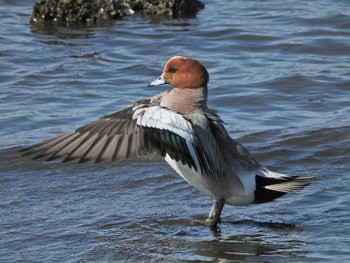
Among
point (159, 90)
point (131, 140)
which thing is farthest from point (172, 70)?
point (159, 90)

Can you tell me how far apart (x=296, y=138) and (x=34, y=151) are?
9.28 feet

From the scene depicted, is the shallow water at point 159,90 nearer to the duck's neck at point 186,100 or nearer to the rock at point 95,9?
the rock at point 95,9

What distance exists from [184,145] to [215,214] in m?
0.66

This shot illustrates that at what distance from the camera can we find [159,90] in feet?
28.9

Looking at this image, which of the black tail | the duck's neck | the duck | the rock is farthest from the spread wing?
the rock

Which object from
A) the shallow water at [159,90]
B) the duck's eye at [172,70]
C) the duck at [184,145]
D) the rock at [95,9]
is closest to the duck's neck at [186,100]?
the duck at [184,145]

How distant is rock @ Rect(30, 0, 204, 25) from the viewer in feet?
35.0

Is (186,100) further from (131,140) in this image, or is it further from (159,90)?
(159,90)

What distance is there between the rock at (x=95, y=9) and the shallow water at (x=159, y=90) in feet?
0.52

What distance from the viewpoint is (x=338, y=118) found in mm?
7676

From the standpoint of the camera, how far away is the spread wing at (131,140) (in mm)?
→ 4949

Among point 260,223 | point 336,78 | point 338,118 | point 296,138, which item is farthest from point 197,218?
point 336,78

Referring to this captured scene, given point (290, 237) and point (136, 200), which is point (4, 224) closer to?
point (136, 200)

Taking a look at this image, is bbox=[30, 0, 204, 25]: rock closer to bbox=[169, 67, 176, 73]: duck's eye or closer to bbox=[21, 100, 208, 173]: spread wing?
bbox=[169, 67, 176, 73]: duck's eye
